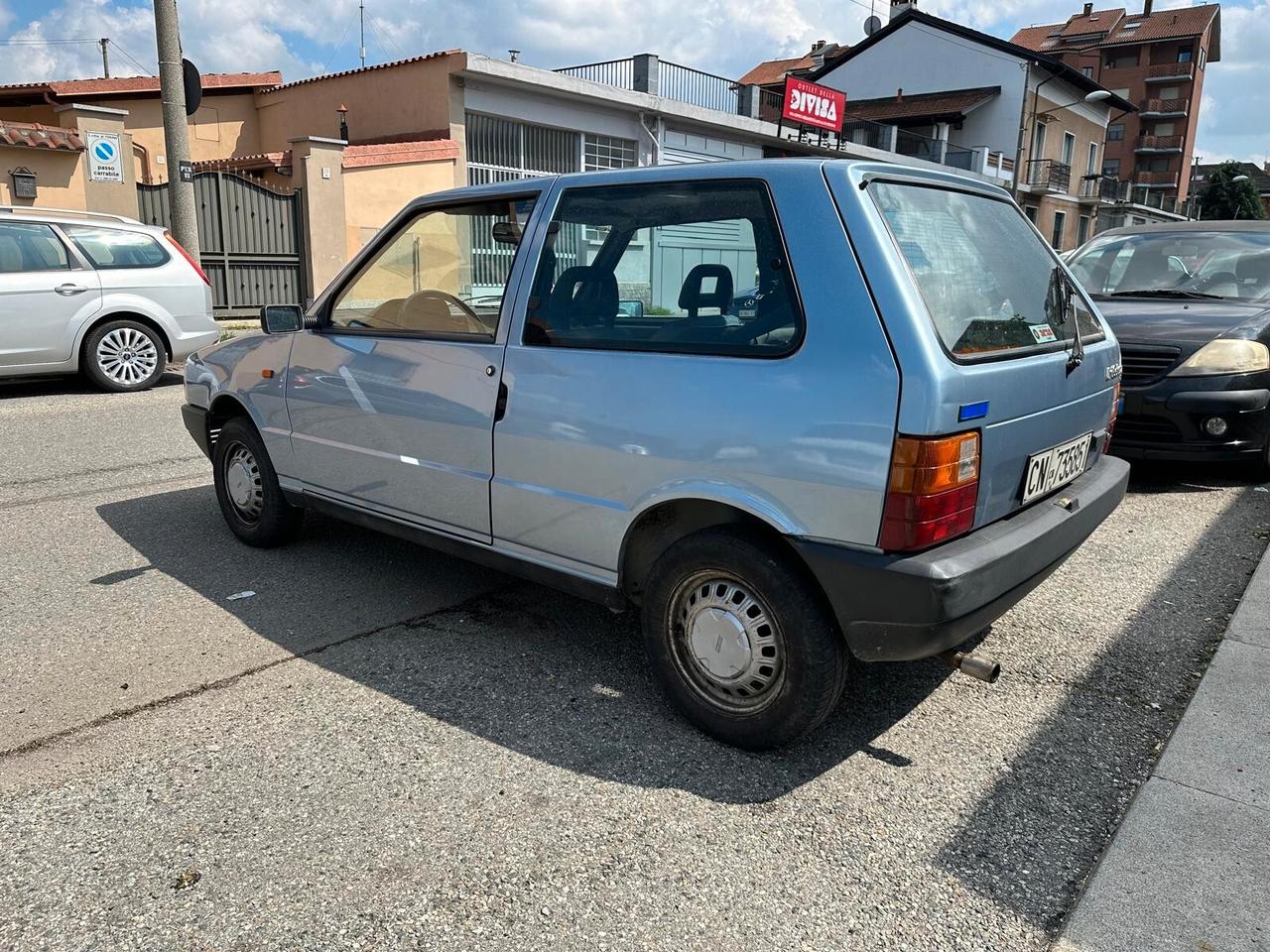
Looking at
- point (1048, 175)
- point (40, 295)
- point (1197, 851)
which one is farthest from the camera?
point (1048, 175)

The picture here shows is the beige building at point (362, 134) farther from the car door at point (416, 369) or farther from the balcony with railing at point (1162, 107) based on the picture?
the balcony with railing at point (1162, 107)

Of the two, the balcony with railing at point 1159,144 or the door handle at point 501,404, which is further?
the balcony with railing at point 1159,144

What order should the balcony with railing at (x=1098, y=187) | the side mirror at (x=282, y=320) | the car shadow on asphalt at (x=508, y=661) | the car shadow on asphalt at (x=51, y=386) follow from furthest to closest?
the balcony with railing at (x=1098, y=187) < the car shadow on asphalt at (x=51, y=386) < the side mirror at (x=282, y=320) < the car shadow on asphalt at (x=508, y=661)

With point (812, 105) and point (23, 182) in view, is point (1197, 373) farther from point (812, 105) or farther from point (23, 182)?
point (812, 105)

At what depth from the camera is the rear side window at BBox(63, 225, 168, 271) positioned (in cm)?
938

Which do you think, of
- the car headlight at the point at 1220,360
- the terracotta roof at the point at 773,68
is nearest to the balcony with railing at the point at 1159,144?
the terracotta roof at the point at 773,68

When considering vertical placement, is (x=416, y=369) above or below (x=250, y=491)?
above

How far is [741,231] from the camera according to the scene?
3.00m

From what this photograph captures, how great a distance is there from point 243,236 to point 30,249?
686 centimetres

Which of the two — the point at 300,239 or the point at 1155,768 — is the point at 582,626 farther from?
the point at 300,239

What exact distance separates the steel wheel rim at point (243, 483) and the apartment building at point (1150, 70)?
78006 mm

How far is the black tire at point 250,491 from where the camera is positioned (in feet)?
15.6

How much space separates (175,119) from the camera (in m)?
12.5

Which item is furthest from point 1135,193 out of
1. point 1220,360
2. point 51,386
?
point 51,386
